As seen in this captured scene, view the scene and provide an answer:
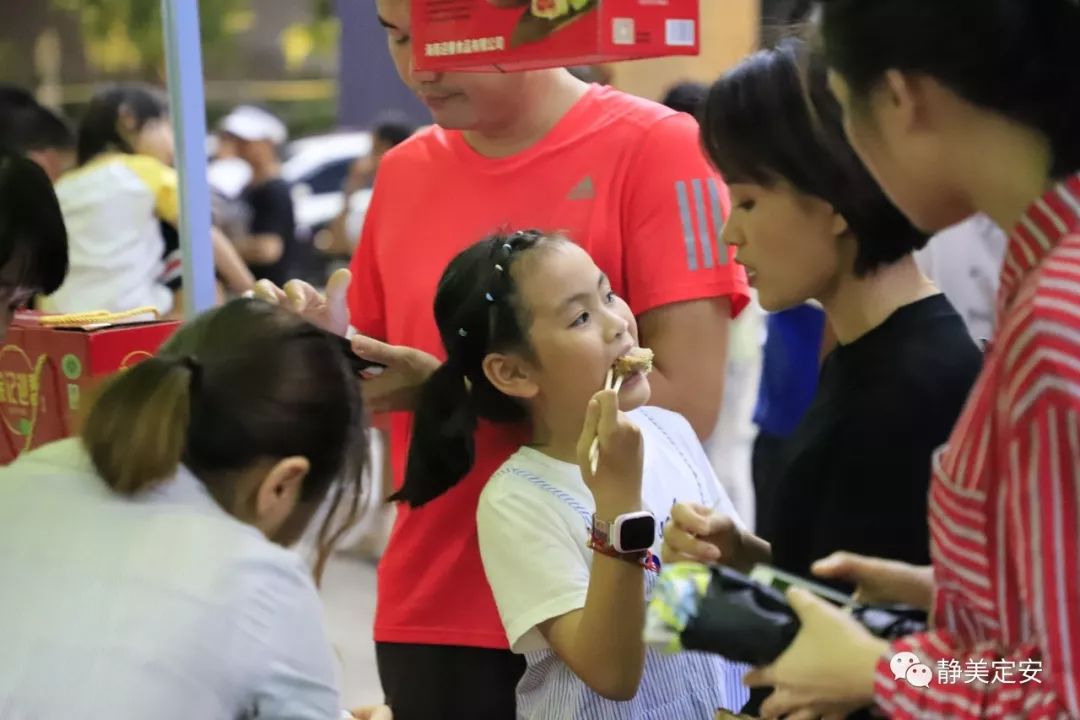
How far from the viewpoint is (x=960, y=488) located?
81 centimetres

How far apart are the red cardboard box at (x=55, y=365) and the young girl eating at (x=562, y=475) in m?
0.43

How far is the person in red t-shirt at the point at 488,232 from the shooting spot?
1.42m

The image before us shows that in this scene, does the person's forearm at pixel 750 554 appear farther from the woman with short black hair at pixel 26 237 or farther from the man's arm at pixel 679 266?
the woman with short black hair at pixel 26 237

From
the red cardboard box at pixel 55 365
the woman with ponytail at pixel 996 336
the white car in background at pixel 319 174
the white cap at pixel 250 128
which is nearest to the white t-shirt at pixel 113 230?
the red cardboard box at pixel 55 365

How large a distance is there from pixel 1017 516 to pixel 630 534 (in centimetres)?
50

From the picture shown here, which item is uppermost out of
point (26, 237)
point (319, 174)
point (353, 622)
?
point (26, 237)

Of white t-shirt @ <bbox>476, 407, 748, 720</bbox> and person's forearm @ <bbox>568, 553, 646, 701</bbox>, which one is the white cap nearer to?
white t-shirt @ <bbox>476, 407, 748, 720</bbox>

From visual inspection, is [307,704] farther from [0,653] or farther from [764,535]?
[764,535]

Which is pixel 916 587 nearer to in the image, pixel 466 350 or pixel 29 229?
pixel 466 350

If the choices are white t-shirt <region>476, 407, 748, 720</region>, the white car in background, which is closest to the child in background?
white t-shirt <region>476, 407, 748, 720</region>

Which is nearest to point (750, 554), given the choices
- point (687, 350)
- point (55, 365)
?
point (687, 350)

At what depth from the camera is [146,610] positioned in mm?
1049

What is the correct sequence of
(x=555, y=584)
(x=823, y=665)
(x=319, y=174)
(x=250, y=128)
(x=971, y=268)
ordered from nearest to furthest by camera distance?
(x=823, y=665) → (x=555, y=584) → (x=971, y=268) → (x=250, y=128) → (x=319, y=174)

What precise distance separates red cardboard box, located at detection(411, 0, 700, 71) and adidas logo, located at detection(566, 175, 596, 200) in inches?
6.6
